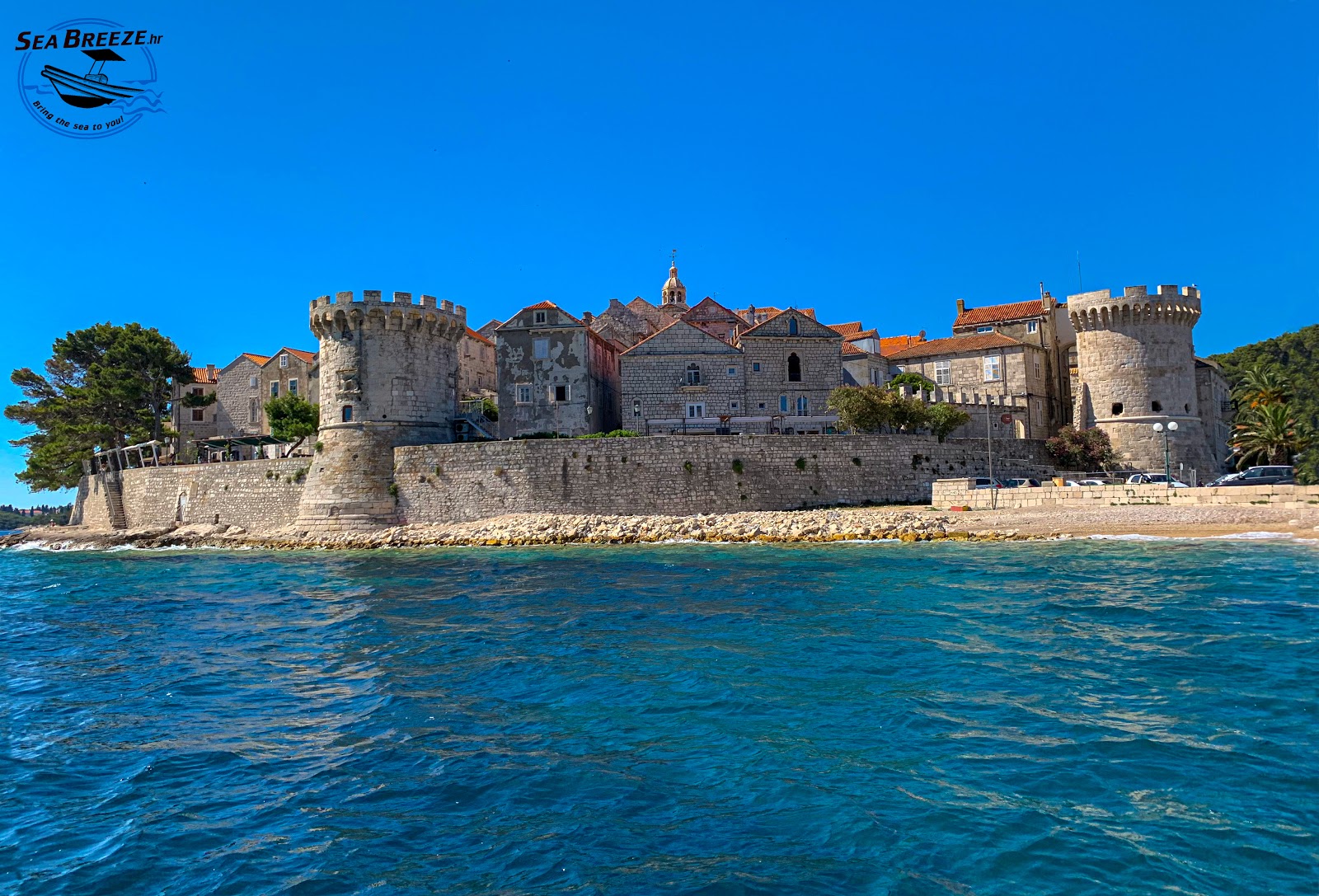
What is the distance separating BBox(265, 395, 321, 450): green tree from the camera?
4566cm

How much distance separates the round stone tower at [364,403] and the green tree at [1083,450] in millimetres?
29619

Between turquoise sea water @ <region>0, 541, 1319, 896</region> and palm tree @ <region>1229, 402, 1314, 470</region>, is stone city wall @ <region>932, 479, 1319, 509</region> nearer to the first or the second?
turquoise sea water @ <region>0, 541, 1319, 896</region>

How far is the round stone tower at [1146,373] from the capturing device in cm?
3950

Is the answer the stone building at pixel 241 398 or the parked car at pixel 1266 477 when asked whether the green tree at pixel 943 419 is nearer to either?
the parked car at pixel 1266 477

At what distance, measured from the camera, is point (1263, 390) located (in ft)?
149

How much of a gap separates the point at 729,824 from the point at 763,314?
5369cm

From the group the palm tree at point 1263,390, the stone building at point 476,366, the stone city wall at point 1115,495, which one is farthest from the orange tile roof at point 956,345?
the stone building at point 476,366

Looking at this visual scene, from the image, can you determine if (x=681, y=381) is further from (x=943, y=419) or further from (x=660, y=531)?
(x=943, y=419)

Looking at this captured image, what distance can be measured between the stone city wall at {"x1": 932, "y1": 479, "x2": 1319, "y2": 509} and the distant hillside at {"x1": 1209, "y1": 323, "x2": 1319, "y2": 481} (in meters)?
25.3

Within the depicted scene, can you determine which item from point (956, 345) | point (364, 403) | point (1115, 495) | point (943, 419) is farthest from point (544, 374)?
point (1115, 495)

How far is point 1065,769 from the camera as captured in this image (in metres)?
7.88

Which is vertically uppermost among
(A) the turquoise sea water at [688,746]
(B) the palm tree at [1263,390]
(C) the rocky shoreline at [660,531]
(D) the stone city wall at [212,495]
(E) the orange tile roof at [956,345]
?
(E) the orange tile roof at [956,345]

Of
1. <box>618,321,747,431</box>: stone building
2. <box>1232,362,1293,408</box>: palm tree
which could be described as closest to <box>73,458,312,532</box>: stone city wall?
<box>618,321,747,431</box>: stone building

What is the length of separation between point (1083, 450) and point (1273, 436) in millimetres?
9815
